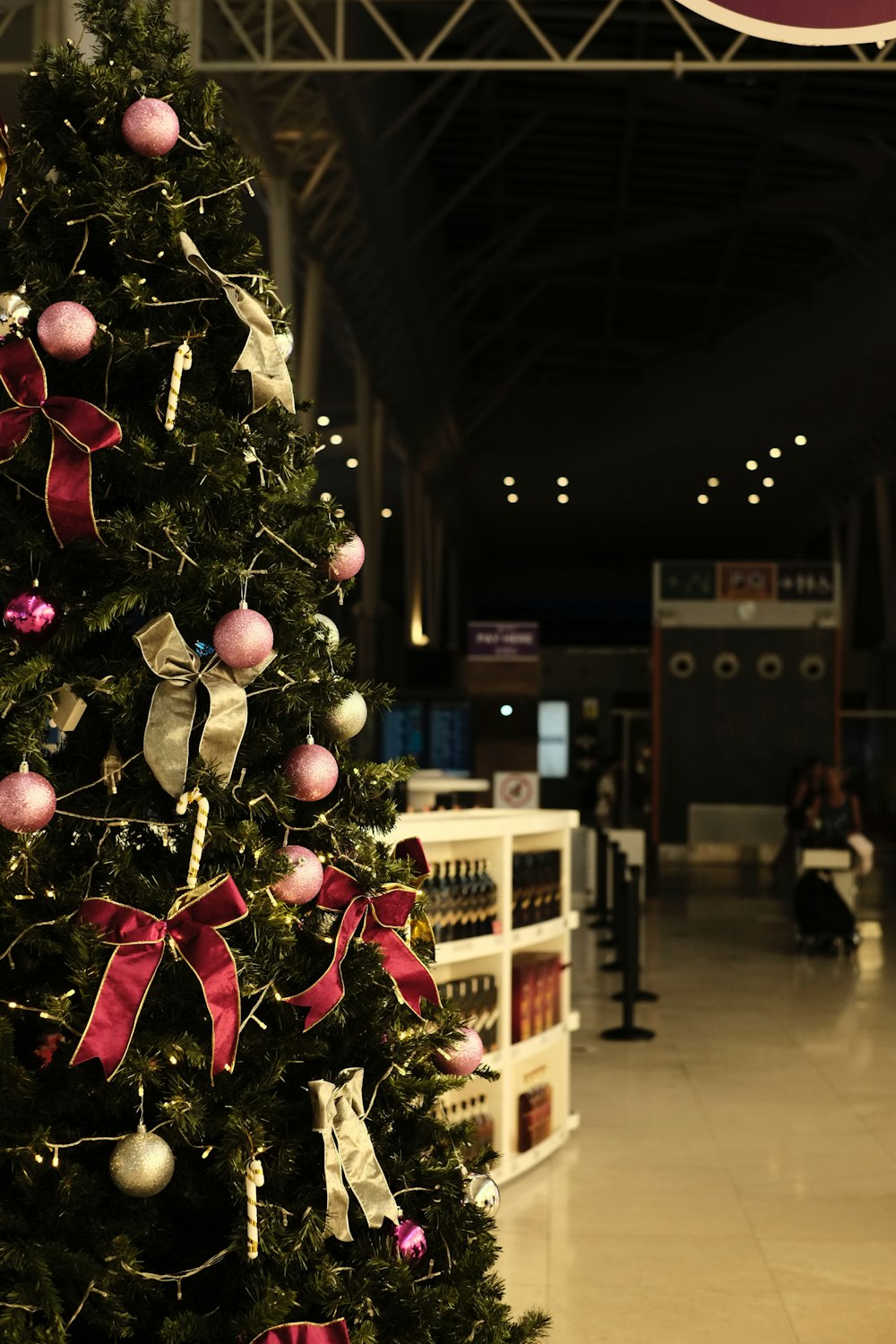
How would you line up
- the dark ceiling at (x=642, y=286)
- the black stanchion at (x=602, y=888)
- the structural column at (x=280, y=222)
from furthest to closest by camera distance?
the dark ceiling at (x=642, y=286) → the structural column at (x=280, y=222) → the black stanchion at (x=602, y=888)

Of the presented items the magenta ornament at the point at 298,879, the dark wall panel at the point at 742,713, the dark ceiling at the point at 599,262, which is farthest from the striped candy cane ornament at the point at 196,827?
the dark wall panel at the point at 742,713

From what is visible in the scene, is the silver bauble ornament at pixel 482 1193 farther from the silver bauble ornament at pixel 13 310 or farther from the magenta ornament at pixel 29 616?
the silver bauble ornament at pixel 13 310

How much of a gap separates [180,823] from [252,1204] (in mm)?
536

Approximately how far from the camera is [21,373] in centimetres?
227

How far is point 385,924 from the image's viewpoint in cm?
242

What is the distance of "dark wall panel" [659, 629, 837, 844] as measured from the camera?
843 inches

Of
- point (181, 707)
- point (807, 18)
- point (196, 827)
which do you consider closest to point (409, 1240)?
point (196, 827)

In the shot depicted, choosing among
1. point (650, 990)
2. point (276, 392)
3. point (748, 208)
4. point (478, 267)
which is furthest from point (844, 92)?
point (276, 392)

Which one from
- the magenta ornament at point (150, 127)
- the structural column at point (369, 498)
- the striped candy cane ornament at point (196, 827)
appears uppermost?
the structural column at point (369, 498)

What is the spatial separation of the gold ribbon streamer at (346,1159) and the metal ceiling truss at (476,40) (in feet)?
23.0

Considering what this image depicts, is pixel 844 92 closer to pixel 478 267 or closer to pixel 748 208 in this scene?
pixel 748 208

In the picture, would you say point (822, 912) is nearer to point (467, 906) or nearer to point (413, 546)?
point (467, 906)

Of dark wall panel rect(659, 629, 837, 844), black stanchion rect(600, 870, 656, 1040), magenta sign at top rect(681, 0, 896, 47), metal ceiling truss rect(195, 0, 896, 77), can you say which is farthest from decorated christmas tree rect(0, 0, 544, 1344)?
dark wall panel rect(659, 629, 837, 844)

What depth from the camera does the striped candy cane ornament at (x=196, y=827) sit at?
217 centimetres
